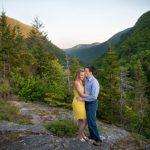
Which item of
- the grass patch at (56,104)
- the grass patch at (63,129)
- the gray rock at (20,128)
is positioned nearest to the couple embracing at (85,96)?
the grass patch at (63,129)

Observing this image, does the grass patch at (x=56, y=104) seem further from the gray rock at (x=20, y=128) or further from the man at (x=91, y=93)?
the man at (x=91, y=93)

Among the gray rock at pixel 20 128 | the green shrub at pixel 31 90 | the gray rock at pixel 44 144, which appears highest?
the green shrub at pixel 31 90

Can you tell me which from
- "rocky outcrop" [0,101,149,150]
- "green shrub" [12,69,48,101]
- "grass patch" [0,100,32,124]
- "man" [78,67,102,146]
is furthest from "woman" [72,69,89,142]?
"green shrub" [12,69,48,101]

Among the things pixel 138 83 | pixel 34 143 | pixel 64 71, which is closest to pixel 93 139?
pixel 34 143

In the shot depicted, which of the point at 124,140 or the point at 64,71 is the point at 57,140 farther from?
the point at 64,71

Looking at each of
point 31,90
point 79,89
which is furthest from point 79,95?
point 31,90

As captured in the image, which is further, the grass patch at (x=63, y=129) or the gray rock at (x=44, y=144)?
the grass patch at (x=63, y=129)

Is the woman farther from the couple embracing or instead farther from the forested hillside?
the forested hillside

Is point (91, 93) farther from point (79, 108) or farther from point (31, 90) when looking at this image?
point (31, 90)

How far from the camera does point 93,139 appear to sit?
1329 cm

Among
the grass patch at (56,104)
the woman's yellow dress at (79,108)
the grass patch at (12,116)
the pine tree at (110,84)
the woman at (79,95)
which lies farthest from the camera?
the pine tree at (110,84)

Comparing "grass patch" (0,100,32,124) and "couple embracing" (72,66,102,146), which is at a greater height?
"couple embracing" (72,66,102,146)

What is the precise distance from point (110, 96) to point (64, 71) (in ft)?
18.2

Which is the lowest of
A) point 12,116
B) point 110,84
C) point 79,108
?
point 110,84
